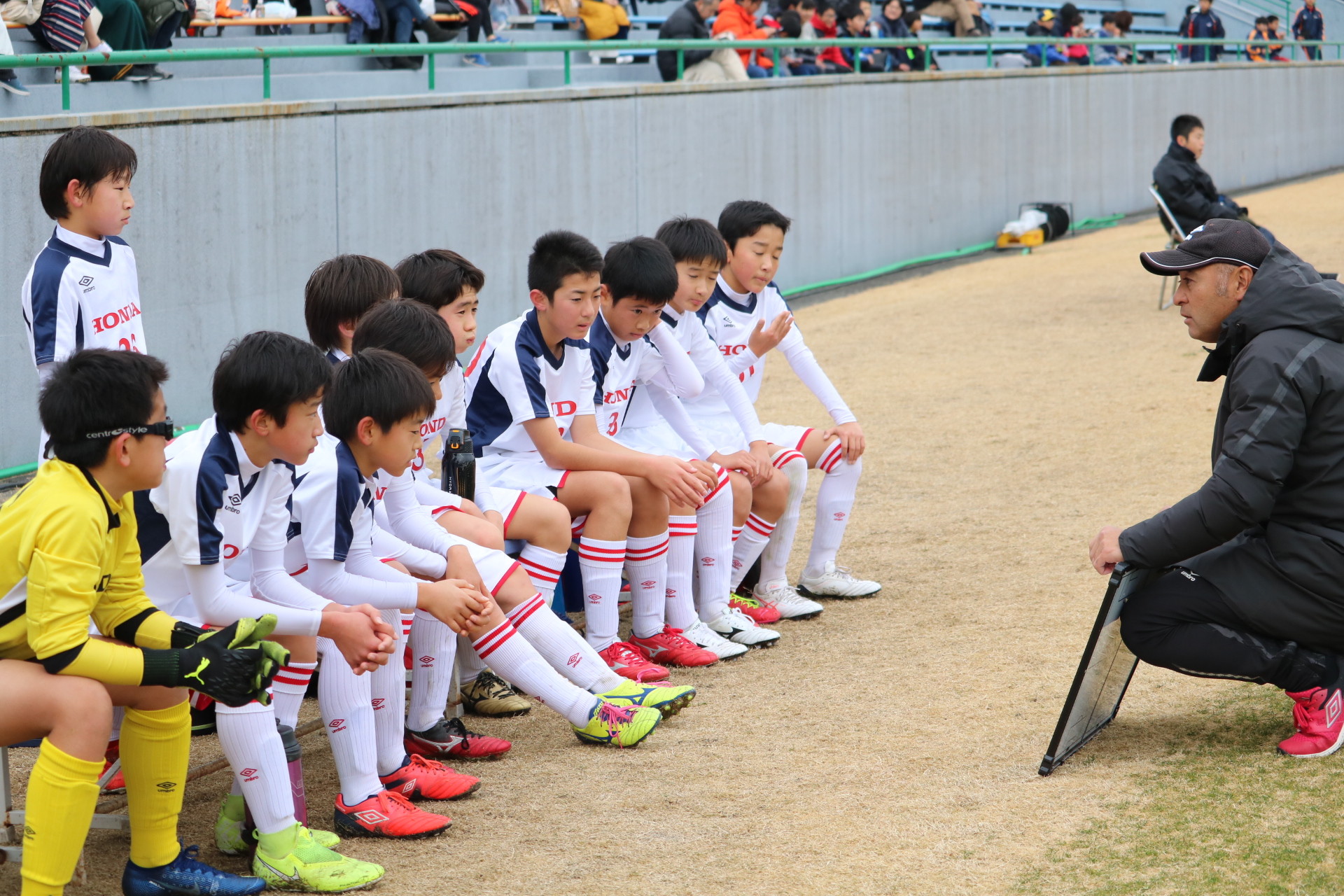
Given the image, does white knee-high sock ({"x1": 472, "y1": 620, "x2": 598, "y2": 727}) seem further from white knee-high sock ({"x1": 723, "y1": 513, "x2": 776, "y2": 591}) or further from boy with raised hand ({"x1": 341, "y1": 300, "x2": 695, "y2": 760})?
white knee-high sock ({"x1": 723, "y1": 513, "x2": 776, "y2": 591})

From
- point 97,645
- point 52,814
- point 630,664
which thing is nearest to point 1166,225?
point 630,664

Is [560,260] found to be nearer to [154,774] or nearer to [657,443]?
[657,443]

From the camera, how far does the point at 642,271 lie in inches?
186

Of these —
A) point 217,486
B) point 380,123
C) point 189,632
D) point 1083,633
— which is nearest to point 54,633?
point 189,632

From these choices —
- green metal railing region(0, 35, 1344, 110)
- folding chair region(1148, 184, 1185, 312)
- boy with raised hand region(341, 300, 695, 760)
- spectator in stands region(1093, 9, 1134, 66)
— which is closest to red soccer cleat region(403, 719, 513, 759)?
boy with raised hand region(341, 300, 695, 760)

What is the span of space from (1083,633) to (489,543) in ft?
7.33

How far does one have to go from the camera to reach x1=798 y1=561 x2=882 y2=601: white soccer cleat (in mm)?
5520

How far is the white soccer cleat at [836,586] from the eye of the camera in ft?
18.1

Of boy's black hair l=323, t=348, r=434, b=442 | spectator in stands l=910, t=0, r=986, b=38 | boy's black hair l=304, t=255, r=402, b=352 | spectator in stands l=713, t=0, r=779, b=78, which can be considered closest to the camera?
boy's black hair l=323, t=348, r=434, b=442

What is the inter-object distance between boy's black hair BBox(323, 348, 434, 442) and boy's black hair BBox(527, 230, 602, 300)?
1.04m

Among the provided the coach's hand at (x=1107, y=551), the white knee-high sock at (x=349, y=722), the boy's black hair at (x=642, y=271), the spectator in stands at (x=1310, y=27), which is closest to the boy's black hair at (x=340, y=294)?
the boy's black hair at (x=642, y=271)

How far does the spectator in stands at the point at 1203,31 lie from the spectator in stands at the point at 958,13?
591 cm

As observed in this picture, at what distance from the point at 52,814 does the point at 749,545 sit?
309 cm

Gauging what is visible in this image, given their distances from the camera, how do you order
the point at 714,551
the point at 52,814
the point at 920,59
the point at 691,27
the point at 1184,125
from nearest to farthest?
the point at 52,814
the point at 714,551
the point at 1184,125
the point at 691,27
the point at 920,59
